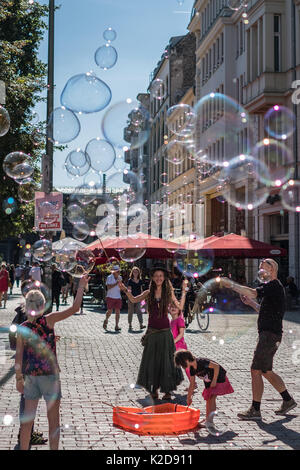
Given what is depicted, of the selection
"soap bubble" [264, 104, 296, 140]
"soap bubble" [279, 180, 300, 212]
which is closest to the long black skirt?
"soap bubble" [264, 104, 296, 140]

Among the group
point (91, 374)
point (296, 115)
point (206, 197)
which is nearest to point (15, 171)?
point (91, 374)

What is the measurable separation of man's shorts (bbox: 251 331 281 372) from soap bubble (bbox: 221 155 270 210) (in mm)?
18584

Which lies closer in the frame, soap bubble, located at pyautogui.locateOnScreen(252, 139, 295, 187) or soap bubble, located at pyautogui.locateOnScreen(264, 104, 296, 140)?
soap bubble, located at pyautogui.locateOnScreen(264, 104, 296, 140)

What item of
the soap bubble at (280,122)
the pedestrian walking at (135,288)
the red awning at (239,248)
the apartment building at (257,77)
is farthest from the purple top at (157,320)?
the soap bubble at (280,122)

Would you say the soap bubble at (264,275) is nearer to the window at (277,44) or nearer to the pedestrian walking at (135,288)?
the pedestrian walking at (135,288)

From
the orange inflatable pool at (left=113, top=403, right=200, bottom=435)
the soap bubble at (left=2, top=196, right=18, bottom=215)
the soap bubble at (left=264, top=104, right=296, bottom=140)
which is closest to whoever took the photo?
the orange inflatable pool at (left=113, top=403, right=200, bottom=435)

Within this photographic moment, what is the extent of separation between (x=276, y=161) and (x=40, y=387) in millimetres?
25133

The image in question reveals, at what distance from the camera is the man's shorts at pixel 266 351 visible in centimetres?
767

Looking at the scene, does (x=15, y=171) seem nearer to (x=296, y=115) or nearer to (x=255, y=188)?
(x=296, y=115)

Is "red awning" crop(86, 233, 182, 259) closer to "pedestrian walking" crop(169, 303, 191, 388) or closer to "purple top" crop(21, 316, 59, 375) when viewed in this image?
"pedestrian walking" crop(169, 303, 191, 388)

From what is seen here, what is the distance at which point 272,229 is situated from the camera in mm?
31219

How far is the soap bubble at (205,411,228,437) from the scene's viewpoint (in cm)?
679

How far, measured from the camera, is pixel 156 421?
22.1ft
